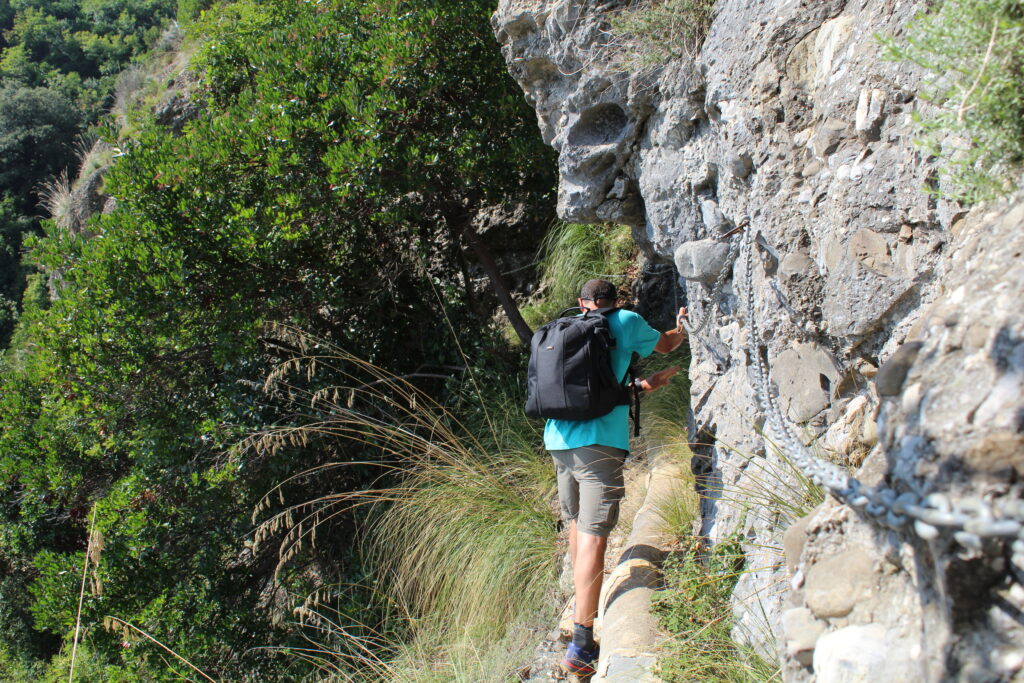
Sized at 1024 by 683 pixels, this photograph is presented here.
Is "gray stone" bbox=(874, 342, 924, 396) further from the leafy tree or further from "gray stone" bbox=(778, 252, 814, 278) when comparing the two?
the leafy tree

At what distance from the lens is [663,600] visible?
10.5 ft

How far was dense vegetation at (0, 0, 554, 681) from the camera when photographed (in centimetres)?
487

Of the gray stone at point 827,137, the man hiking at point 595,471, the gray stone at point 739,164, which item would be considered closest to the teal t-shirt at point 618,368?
the man hiking at point 595,471

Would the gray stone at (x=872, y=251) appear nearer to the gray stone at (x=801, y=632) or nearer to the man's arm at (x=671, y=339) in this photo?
the gray stone at (x=801, y=632)

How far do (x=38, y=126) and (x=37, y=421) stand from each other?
788 inches

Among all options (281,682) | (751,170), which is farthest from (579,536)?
(281,682)

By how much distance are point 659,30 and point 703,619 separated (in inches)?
111

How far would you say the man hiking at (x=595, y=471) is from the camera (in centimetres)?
339

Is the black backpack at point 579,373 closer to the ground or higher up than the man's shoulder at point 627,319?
closer to the ground

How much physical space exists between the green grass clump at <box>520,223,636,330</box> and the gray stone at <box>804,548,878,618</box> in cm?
462

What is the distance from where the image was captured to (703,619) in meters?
3.00

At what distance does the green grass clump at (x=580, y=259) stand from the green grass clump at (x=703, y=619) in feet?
10.1

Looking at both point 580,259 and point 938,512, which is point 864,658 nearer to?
point 938,512

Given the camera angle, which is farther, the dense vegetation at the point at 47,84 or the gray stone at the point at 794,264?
the dense vegetation at the point at 47,84
